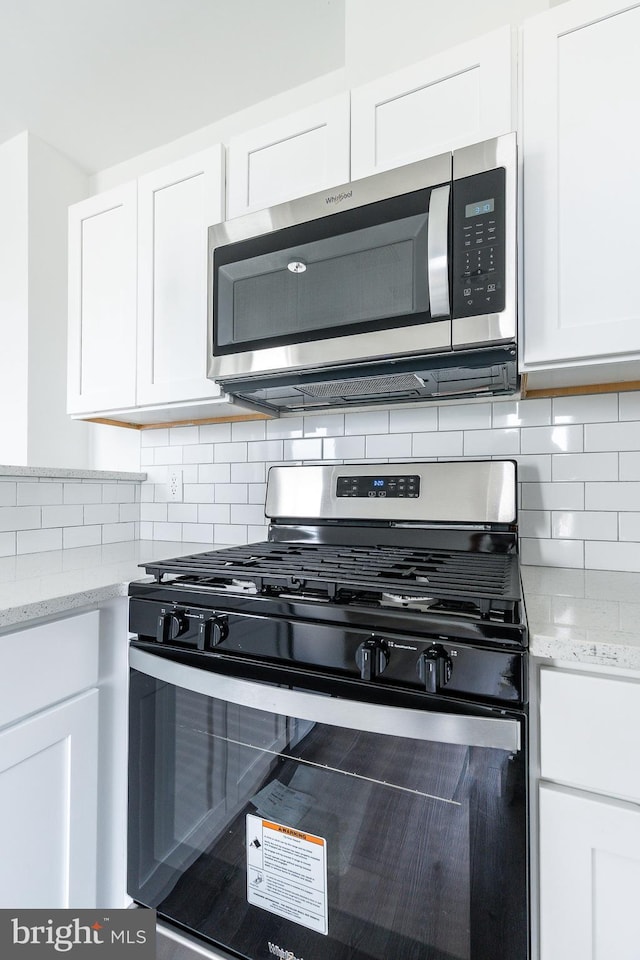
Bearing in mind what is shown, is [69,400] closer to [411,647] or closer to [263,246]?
[263,246]

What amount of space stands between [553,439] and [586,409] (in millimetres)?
114

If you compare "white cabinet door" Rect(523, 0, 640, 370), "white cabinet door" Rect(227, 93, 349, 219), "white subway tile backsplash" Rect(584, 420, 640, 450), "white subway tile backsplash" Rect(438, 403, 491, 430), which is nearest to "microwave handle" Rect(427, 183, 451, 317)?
"white cabinet door" Rect(523, 0, 640, 370)

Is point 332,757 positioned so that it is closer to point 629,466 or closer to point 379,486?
point 379,486

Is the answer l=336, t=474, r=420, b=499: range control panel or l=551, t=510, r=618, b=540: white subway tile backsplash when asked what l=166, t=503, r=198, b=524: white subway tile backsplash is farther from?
l=551, t=510, r=618, b=540: white subway tile backsplash

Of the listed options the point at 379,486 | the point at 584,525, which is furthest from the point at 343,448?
the point at 584,525

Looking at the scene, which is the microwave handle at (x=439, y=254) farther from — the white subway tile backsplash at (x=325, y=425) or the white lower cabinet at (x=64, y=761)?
the white lower cabinet at (x=64, y=761)

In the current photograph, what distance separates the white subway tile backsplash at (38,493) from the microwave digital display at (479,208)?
1.57m

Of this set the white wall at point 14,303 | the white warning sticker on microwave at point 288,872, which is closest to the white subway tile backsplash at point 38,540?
the white wall at point 14,303

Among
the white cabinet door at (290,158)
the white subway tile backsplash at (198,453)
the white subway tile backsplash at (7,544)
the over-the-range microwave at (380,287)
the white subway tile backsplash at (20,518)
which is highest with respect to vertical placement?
the white cabinet door at (290,158)

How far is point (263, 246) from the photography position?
1336mm

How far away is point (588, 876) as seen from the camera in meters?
0.74

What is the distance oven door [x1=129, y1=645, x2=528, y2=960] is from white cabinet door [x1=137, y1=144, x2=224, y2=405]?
0.88m

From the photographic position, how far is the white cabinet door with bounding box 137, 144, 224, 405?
1.52 meters

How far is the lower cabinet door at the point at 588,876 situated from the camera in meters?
0.72
